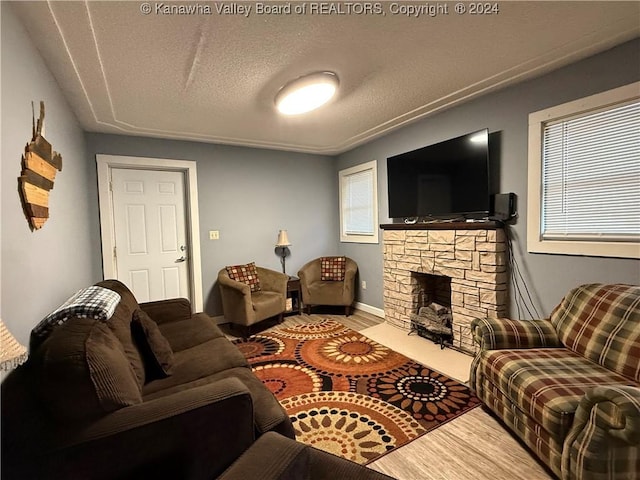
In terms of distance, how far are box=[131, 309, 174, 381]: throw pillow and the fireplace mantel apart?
2580mm

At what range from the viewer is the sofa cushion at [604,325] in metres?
1.68

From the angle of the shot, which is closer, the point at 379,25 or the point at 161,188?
the point at 379,25

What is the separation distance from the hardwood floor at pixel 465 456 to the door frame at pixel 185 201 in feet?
9.91

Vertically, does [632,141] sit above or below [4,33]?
below

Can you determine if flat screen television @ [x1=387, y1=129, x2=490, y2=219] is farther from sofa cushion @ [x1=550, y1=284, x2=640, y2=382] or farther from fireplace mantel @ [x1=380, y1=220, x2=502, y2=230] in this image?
sofa cushion @ [x1=550, y1=284, x2=640, y2=382]

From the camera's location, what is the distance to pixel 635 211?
2.03 m

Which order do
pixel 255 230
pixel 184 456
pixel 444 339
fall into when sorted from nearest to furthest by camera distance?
pixel 184 456 < pixel 444 339 < pixel 255 230

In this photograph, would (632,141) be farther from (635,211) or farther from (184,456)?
(184,456)

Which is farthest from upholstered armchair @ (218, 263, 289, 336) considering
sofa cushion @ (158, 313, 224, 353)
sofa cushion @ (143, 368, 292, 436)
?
sofa cushion @ (143, 368, 292, 436)

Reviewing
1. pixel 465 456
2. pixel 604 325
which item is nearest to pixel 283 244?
pixel 465 456

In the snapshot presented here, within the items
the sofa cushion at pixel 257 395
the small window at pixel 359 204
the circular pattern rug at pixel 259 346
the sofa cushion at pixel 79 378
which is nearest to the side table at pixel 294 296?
the circular pattern rug at pixel 259 346

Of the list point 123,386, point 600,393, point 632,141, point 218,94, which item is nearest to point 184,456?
point 123,386

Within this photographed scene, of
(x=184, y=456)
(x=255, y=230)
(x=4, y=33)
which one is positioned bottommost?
(x=184, y=456)

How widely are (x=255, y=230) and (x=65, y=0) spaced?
3.08 meters
